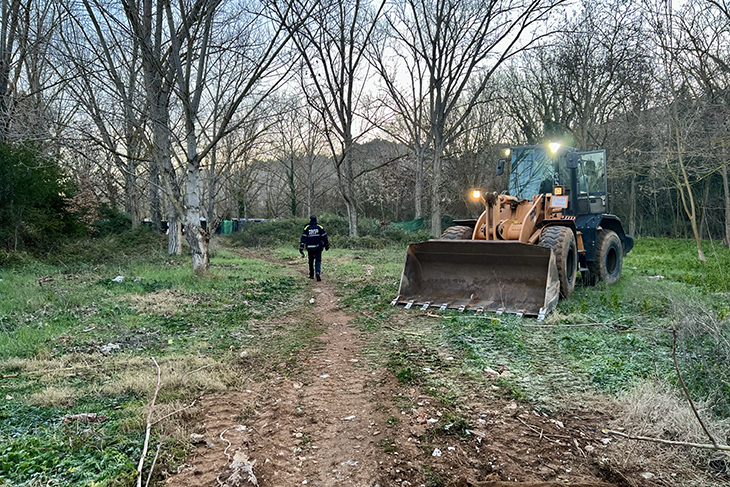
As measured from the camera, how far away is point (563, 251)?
8.21 meters

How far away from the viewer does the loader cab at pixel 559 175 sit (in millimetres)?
10227

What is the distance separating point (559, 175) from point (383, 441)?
27.4 ft

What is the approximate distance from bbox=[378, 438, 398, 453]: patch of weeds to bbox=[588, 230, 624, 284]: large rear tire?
8.39m

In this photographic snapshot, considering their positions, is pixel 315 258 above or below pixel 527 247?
below

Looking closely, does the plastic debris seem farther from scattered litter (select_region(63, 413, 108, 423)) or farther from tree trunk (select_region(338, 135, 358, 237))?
tree trunk (select_region(338, 135, 358, 237))

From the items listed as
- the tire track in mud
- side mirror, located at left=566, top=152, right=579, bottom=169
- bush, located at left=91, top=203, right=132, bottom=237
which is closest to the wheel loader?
side mirror, located at left=566, top=152, right=579, bottom=169

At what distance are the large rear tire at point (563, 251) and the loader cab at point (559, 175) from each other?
1.71 meters

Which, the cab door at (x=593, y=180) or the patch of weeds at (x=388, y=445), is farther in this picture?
the cab door at (x=593, y=180)

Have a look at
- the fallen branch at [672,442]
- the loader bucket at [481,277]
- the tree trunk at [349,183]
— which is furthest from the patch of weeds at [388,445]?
the tree trunk at [349,183]

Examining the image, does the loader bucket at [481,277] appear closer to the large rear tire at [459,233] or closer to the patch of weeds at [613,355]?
the patch of weeds at [613,355]

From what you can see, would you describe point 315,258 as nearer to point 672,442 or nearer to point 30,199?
point 672,442

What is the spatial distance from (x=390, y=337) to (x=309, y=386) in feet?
6.63

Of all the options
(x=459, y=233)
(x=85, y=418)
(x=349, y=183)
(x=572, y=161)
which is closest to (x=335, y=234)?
(x=349, y=183)

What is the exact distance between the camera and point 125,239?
2228 cm
